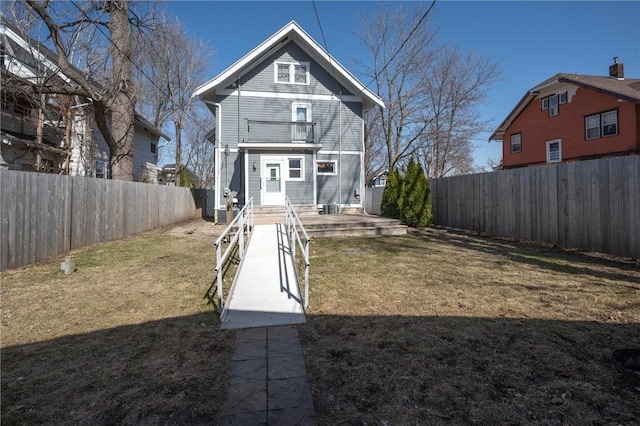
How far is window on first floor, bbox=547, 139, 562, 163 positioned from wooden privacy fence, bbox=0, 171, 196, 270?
24.2 meters

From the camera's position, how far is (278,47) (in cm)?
1511

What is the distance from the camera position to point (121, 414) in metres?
2.22

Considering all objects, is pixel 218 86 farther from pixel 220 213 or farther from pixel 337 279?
pixel 337 279

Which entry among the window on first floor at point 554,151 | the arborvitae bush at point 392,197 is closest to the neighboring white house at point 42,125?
the arborvitae bush at point 392,197

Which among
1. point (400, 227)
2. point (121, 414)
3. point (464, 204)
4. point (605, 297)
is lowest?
point (121, 414)

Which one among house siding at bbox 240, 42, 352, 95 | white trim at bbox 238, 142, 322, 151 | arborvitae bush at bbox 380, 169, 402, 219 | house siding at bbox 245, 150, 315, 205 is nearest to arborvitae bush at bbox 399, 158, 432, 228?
arborvitae bush at bbox 380, 169, 402, 219

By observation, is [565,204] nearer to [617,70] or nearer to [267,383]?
[267,383]

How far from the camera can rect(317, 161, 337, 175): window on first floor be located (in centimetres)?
1575

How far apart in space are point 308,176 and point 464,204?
22.9 ft

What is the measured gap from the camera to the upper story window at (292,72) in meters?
15.3

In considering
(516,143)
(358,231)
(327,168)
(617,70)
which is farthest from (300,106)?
(617,70)

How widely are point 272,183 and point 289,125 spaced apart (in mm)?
2999

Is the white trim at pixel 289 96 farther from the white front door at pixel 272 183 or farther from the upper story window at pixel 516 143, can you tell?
the upper story window at pixel 516 143

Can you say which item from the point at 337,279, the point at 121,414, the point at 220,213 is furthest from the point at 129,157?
the point at 121,414
